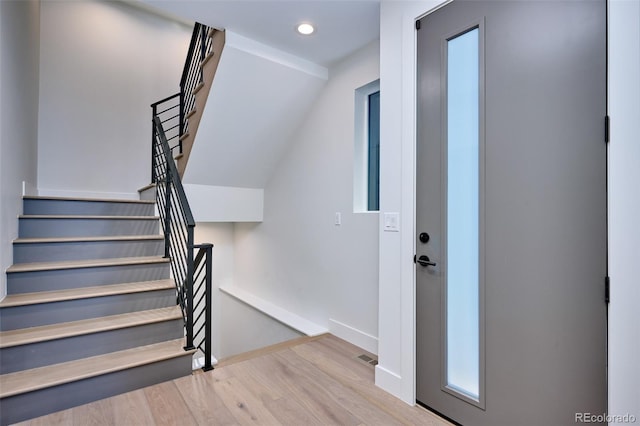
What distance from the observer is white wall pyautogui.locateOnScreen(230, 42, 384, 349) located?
2.81 meters

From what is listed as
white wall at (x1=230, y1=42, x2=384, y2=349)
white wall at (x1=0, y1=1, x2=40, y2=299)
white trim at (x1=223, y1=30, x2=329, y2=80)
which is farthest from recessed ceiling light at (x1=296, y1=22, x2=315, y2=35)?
white wall at (x1=0, y1=1, x2=40, y2=299)

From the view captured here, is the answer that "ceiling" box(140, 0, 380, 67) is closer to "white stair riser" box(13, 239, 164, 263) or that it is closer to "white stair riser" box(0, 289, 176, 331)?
"white stair riser" box(13, 239, 164, 263)

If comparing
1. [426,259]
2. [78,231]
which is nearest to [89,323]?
[78,231]

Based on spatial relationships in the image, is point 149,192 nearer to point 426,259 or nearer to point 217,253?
point 217,253

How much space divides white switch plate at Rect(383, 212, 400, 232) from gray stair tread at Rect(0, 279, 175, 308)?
197 cm

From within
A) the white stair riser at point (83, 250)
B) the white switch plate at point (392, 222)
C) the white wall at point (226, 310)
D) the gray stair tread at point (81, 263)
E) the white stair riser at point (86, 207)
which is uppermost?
the white stair riser at point (86, 207)

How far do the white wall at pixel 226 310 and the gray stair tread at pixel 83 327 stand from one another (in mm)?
1628

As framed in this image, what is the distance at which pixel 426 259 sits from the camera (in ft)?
6.13

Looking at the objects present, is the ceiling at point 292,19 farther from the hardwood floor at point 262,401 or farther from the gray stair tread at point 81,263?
the hardwood floor at point 262,401

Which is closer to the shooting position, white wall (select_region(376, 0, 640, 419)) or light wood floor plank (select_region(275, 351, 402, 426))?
white wall (select_region(376, 0, 640, 419))

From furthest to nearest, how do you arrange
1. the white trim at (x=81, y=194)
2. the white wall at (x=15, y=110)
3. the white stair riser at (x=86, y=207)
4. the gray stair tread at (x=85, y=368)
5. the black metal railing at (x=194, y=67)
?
1. the white trim at (x=81, y=194)
2. the black metal railing at (x=194, y=67)
3. the white stair riser at (x=86, y=207)
4. the white wall at (x=15, y=110)
5. the gray stair tread at (x=85, y=368)

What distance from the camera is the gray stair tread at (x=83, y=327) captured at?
2048 mm

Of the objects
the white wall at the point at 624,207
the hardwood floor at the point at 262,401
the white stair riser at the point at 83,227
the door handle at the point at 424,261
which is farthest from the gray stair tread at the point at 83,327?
the white wall at the point at 624,207

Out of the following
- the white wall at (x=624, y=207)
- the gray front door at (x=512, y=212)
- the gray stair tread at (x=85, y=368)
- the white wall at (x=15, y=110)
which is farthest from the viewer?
the white wall at (x=15, y=110)
